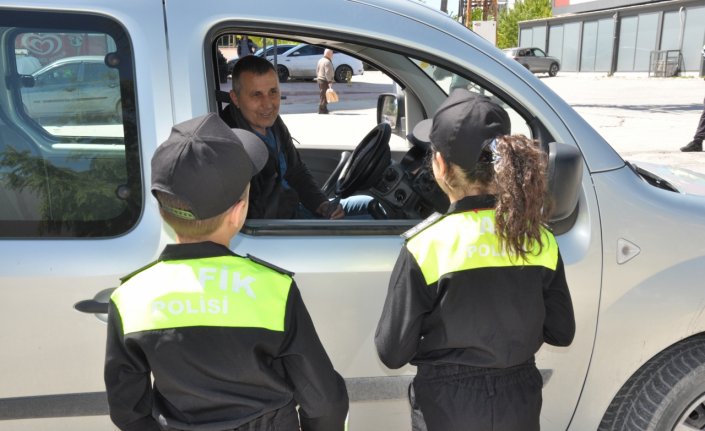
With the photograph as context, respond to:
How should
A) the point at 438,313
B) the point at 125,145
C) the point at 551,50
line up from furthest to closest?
the point at 551,50 → the point at 125,145 → the point at 438,313

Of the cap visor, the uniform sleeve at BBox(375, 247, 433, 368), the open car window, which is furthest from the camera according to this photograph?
the open car window

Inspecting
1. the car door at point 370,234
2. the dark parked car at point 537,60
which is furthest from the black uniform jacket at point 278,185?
the dark parked car at point 537,60

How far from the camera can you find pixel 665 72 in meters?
30.9

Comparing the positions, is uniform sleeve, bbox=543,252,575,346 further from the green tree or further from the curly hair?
the green tree

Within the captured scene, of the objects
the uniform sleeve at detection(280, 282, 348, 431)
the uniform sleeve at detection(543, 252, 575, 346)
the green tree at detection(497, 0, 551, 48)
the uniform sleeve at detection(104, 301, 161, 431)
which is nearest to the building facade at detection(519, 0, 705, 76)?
the green tree at detection(497, 0, 551, 48)

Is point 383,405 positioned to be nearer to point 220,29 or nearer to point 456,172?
point 456,172

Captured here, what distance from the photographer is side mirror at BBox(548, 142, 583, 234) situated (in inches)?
66.9

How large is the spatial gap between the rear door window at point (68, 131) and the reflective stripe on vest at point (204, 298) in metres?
0.56

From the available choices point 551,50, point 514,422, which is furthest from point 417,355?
point 551,50

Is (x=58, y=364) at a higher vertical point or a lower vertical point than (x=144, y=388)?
lower

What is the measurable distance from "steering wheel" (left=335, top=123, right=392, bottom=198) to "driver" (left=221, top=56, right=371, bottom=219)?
8 cm

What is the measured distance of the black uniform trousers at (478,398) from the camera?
1.63 m

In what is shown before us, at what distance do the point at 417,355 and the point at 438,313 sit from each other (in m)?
0.18

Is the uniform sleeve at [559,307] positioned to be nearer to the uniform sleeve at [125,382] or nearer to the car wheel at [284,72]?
the uniform sleeve at [125,382]
